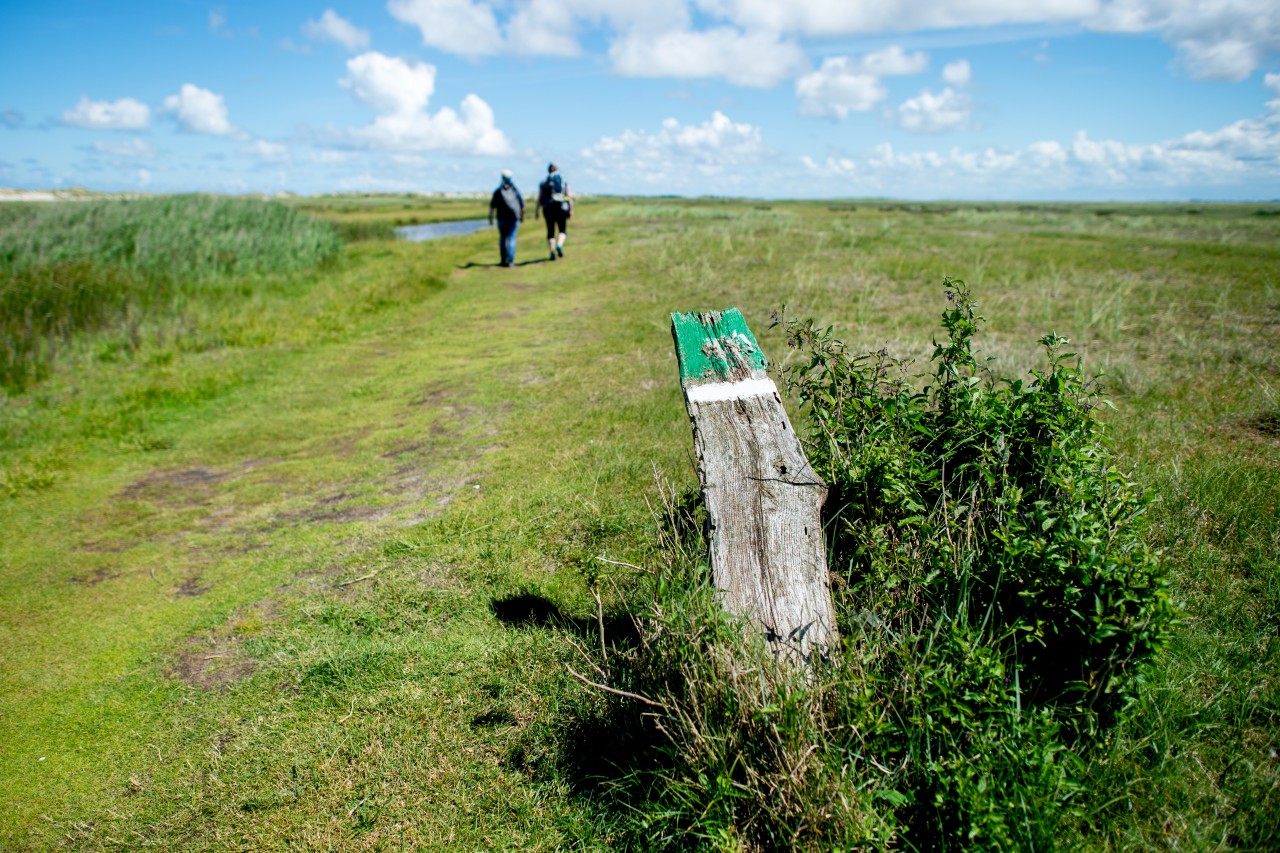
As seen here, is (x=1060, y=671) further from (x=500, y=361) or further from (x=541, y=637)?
(x=500, y=361)

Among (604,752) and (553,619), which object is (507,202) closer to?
(553,619)

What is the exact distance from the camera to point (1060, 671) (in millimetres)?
2764

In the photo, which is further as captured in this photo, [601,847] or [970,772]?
[601,847]

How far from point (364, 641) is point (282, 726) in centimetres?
66

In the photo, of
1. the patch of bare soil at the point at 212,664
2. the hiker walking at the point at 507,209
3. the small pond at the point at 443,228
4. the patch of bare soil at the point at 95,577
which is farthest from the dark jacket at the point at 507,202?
the small pond at the point at 443,228

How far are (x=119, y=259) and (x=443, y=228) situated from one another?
32619mm

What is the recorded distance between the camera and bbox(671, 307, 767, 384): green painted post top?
3.23 meters

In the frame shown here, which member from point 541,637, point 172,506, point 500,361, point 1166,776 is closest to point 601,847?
point 541,637

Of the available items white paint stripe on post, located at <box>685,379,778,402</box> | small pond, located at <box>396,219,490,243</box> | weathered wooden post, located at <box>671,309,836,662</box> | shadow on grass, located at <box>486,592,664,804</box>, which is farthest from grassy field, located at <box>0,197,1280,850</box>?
small pond, located at <box>396,219,490,243</box>

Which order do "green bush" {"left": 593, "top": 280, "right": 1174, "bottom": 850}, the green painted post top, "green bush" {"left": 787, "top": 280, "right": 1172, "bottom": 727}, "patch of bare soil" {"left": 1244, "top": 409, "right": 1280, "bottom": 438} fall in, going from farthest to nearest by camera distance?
"patch of bare soil" {"left": 1244, "top": 409, "right": 1280, "bottom": 438} < the green painted post top < "green bush" {"left": 787, "top": 280, "right": 1172, "bottom": 727} < "green bush" {"left": 593, "top": 280, "right": 1174, "bottom": 850}

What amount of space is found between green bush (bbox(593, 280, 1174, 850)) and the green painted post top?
12.2 inches

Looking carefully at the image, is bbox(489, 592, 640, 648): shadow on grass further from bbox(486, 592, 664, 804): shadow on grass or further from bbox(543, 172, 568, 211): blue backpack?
bbox(543, 172, 568, 211): blue backpack

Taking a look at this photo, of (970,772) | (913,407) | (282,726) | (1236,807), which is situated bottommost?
(282,726)

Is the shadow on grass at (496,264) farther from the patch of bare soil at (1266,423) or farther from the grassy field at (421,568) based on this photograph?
the patch of bare soil at (1266,423)
